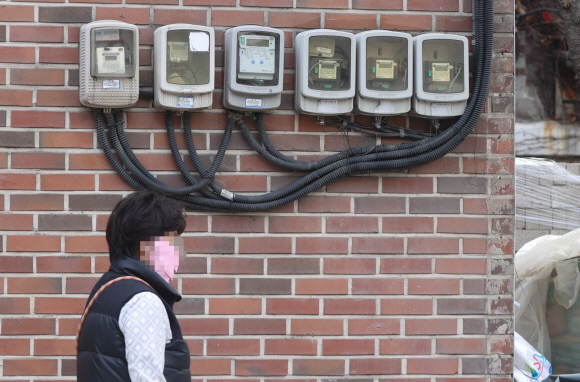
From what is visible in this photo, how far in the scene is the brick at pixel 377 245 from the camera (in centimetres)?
284

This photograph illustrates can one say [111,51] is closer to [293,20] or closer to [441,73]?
[293,20]

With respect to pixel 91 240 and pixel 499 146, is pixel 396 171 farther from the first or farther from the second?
pixel 91 240

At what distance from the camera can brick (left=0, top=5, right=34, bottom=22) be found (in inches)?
107

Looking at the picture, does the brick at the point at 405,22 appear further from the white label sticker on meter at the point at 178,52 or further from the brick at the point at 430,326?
the brick at the point at 430,326

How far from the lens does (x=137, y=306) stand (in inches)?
67.8

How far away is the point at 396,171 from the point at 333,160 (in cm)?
32

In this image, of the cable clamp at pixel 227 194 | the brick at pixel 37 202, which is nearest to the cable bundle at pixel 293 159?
the cable clamp at pixel 227 194

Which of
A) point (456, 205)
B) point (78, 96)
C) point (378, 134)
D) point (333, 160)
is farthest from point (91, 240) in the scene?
point (456, 205)

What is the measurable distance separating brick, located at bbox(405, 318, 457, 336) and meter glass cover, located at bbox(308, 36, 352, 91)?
45.5 inches

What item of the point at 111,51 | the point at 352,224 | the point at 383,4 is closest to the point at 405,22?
the point at 383,4

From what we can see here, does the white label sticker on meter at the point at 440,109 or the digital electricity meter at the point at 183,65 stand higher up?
the digital electricity meter at the point at 183,65

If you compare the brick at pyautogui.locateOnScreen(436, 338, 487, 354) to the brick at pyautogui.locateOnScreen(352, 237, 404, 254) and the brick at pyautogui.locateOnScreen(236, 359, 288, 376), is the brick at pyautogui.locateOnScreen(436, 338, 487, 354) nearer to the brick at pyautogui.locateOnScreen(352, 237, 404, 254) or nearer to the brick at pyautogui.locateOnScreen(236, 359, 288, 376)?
the brick at pyautogui.locateOnScreen(352, 237, 404, 254)

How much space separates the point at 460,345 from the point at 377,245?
0.62 metres

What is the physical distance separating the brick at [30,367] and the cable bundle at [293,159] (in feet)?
2.92
